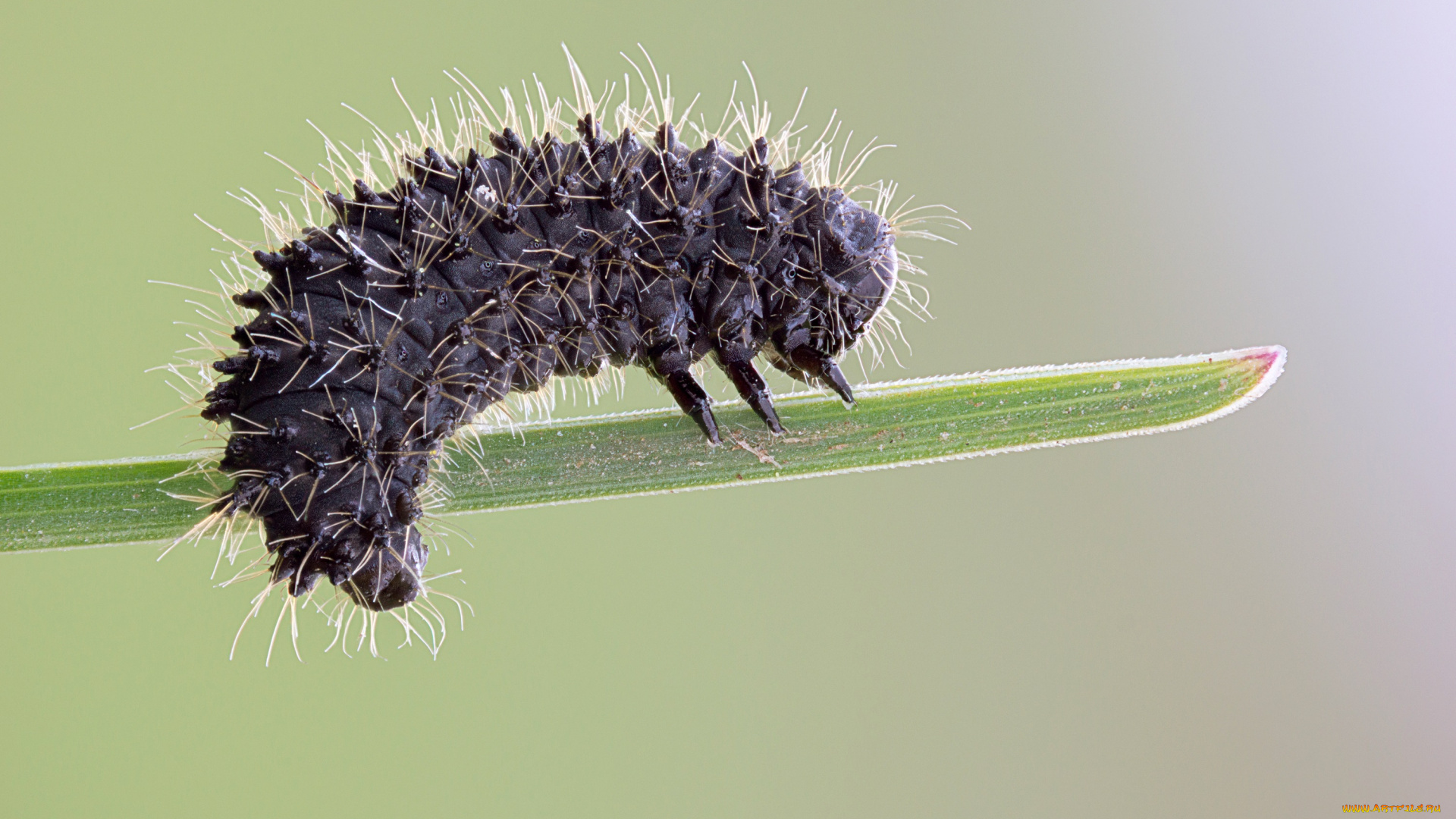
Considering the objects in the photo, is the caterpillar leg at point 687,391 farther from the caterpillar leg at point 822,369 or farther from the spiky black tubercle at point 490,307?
the caterpillar leg at point 822,369

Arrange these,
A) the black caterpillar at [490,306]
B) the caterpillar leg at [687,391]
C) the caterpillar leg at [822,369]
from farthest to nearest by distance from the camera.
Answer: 1. the caterpillar leg at [822,369]
2. the caterpillar leg at [687,391]
3. the black caterpillar at [490,306]

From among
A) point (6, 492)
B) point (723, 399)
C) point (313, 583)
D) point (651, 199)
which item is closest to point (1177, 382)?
point (723, 399)

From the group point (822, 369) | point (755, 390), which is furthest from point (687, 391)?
point (822, 369)

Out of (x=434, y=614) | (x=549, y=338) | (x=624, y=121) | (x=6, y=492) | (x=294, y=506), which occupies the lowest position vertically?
(x=434, y=614)

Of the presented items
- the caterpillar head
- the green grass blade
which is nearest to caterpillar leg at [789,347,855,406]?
the caterpillar head

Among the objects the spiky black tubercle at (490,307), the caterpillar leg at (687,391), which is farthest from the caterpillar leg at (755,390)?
the caterpillar leg at (687,391)

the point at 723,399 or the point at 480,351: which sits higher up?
the point at 480,351

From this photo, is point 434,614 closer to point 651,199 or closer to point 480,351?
point 480,351
